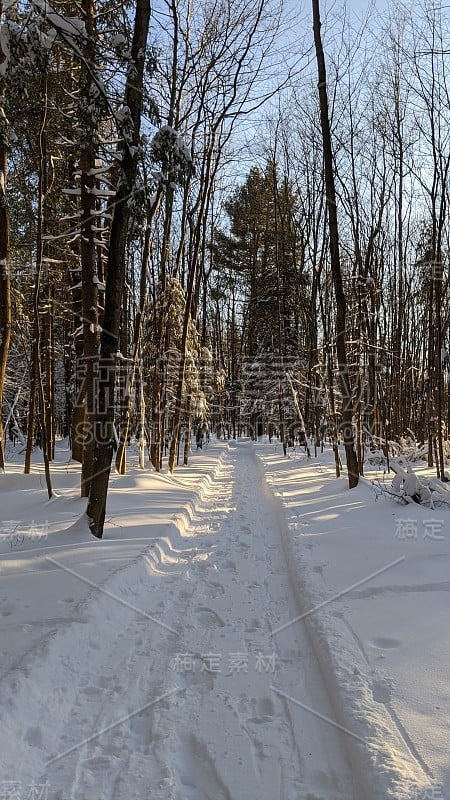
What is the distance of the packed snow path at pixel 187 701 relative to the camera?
256 centimetres

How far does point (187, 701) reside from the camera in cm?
325

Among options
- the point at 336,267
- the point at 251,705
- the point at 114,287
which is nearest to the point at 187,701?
the point at 251,705

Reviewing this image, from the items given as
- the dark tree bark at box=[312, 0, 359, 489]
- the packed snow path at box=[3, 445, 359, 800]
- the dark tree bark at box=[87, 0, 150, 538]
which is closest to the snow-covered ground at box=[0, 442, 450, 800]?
the packed snow path at box=[3, 445, 359, 800]

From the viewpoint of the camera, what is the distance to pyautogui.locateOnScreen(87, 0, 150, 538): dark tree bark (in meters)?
5.99

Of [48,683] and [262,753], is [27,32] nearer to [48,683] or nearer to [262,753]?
[48,683]

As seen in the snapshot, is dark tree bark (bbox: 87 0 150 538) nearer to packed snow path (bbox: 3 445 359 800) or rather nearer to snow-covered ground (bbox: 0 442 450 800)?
snow-covered ground (bbox: 0 442 450 800)

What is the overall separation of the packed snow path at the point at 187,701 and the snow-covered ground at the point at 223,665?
0.01 metres

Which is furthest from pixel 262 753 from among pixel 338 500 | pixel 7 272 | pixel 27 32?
pixel 7 272

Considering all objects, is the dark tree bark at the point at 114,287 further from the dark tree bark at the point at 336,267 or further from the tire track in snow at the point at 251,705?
the dark tree bark at the point at 336,267

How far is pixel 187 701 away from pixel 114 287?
4706 millimetres

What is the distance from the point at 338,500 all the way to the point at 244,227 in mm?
26928

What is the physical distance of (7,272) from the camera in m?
11.2

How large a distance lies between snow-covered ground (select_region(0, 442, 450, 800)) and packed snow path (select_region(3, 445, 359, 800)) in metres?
0.01

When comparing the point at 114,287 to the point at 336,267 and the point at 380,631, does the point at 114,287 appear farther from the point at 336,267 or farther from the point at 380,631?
the point at 336,267
